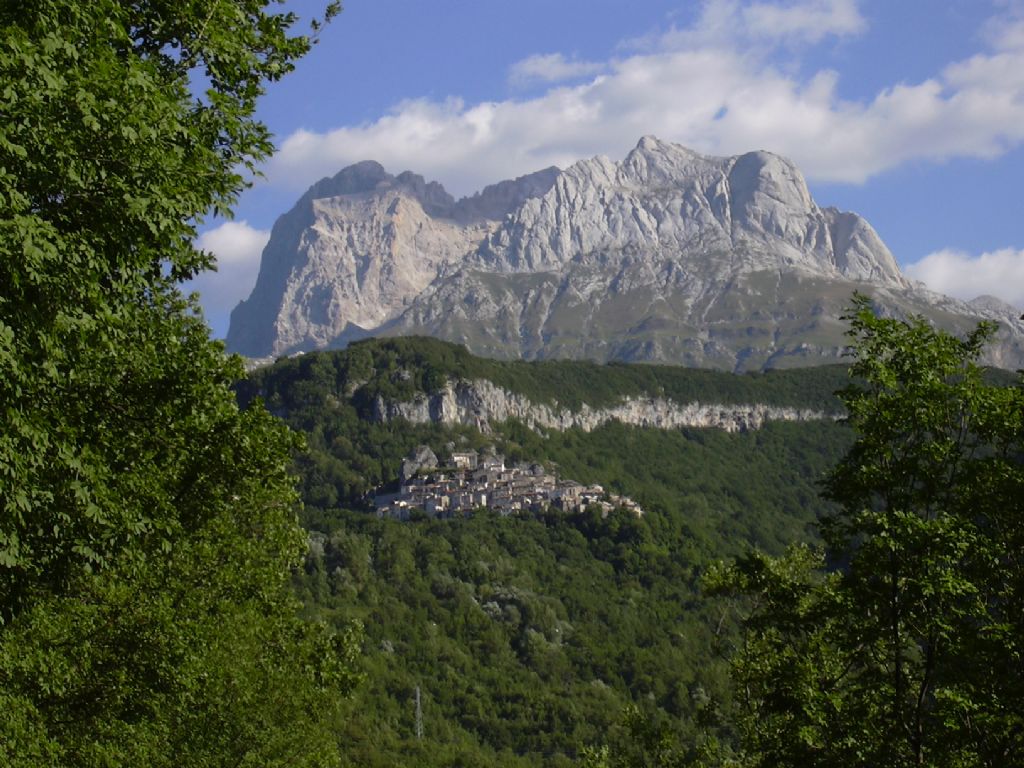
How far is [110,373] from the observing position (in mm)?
13453

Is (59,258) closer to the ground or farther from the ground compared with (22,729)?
farther from the ground

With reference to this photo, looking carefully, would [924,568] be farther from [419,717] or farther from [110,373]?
[419,717]

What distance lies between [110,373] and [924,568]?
11.7 meters

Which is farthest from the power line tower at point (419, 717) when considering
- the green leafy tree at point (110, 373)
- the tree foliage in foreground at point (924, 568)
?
the tree foliage in foreground at point (924, 568)

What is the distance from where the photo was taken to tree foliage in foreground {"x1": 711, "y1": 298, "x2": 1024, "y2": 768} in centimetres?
1525

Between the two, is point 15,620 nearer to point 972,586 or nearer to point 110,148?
point 110,148

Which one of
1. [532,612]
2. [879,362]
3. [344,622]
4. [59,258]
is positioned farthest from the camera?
[532,612]

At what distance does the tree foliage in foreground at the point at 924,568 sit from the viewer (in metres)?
15.2

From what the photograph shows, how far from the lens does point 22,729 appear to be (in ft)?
46.6

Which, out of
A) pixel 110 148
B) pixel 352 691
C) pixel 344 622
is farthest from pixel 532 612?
pixel 110 148

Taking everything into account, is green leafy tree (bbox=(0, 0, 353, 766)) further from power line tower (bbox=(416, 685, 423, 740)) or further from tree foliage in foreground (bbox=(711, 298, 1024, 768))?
power line tower (bbox=(416, 685, 423, 740))

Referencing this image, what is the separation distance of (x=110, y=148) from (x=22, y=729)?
7895 mm

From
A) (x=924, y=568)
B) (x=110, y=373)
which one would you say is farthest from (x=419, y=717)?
(x=110, y=373)

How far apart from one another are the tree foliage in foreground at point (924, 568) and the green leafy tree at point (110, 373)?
10155mm
